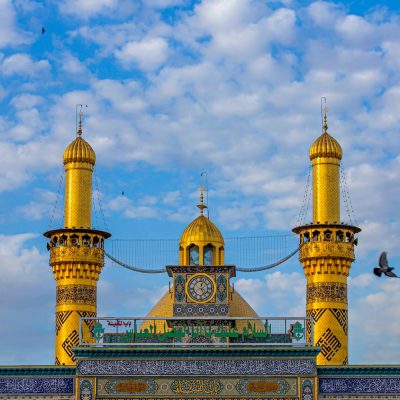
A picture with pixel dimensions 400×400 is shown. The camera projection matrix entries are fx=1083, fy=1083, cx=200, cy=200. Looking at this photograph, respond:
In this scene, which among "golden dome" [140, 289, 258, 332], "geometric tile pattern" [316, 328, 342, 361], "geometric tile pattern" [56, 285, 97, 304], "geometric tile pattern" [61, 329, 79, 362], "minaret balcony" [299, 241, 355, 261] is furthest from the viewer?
"golden dome" [140, 289, 258, 332]

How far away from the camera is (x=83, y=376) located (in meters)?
39.4

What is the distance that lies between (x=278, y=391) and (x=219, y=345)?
273cm

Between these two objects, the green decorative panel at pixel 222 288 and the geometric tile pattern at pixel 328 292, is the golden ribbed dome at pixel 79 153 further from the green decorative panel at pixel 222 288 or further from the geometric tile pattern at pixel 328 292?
the geometric tile pattern at pixel 328 292

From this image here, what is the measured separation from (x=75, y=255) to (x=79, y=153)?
4.88 meters

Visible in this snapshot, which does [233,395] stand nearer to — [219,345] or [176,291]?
[219,345]


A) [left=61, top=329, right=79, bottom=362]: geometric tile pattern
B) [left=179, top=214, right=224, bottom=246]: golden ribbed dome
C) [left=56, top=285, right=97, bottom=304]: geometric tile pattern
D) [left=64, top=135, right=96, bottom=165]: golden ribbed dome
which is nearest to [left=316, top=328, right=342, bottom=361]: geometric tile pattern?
[left=179, top=214, right=224, bottom=246]: golden ribbed dome

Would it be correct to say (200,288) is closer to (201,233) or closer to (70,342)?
(201,233)

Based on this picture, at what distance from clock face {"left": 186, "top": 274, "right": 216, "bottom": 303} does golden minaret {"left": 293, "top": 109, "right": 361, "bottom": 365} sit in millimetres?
5607

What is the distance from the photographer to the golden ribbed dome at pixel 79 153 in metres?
49.9

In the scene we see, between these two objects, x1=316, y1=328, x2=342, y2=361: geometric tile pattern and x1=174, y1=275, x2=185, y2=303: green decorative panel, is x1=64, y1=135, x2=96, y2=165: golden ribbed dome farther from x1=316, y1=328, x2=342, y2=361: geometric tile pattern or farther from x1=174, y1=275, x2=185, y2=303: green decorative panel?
x1=316, y1=328, x2=342, y2=361: geometric tile pattern

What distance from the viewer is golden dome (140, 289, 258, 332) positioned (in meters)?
50.1

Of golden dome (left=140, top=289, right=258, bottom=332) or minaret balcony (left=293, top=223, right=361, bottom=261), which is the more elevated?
minaret balcony (left=293, top=223, right=361, bottom=261)

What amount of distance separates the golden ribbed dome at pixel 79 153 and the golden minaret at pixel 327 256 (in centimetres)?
1011

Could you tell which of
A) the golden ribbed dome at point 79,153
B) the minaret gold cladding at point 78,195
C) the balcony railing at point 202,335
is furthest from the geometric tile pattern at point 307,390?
the golden ribbed dome at point 79,153
